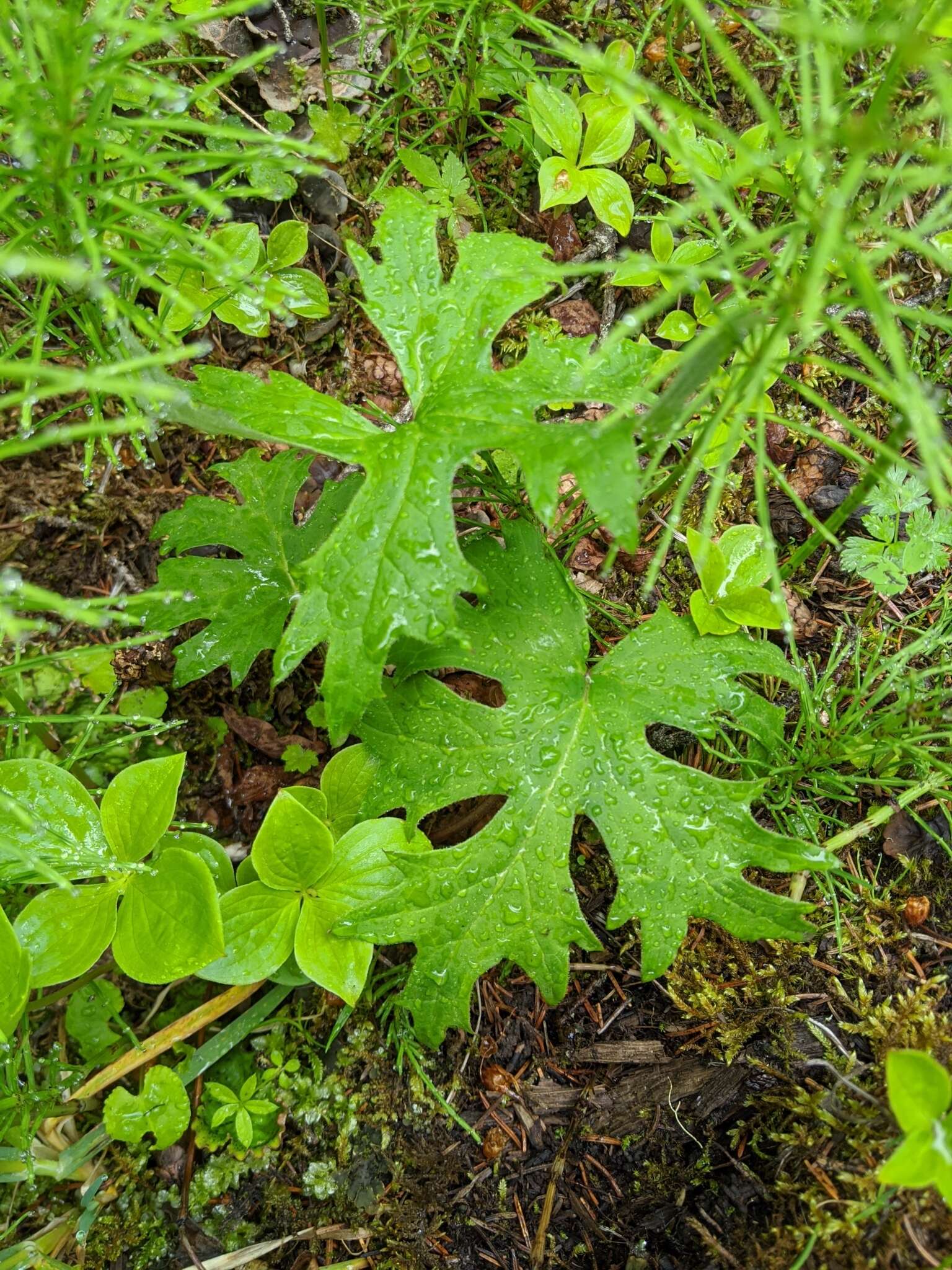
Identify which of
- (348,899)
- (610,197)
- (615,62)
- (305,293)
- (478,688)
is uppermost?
(615,62)

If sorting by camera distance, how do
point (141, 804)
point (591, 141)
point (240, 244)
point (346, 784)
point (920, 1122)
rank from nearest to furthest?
point (920, 1122) → point (141, 804) → point (346, 784) → point (591, 141) → point (240, 244)

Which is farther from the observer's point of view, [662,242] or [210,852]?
[662,242]

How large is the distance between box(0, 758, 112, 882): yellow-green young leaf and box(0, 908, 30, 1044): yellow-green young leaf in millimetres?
165

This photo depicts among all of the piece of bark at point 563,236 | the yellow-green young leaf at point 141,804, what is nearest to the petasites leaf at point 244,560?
the yellow-green young leaf at point 141,804

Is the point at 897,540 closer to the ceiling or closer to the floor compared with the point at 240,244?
closer to the floor

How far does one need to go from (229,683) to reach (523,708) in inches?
47.1

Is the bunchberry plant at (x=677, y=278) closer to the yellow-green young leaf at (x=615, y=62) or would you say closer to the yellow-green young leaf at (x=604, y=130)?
the yellow-green young leaf at (x=604, y=130)

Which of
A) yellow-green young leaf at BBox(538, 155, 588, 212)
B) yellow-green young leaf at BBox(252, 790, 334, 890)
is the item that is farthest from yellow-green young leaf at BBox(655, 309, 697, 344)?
yellow-green young leaf at BBox(252, 790, 334, 890)

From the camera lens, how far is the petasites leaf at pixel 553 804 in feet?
6.46

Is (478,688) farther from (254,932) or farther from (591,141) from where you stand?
Answer: (591,141)

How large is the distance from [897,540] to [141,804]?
2414 mm

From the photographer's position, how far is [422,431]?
193 cm

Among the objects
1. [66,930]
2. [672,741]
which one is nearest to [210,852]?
[66,930]

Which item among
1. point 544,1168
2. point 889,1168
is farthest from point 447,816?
point 889,1168
